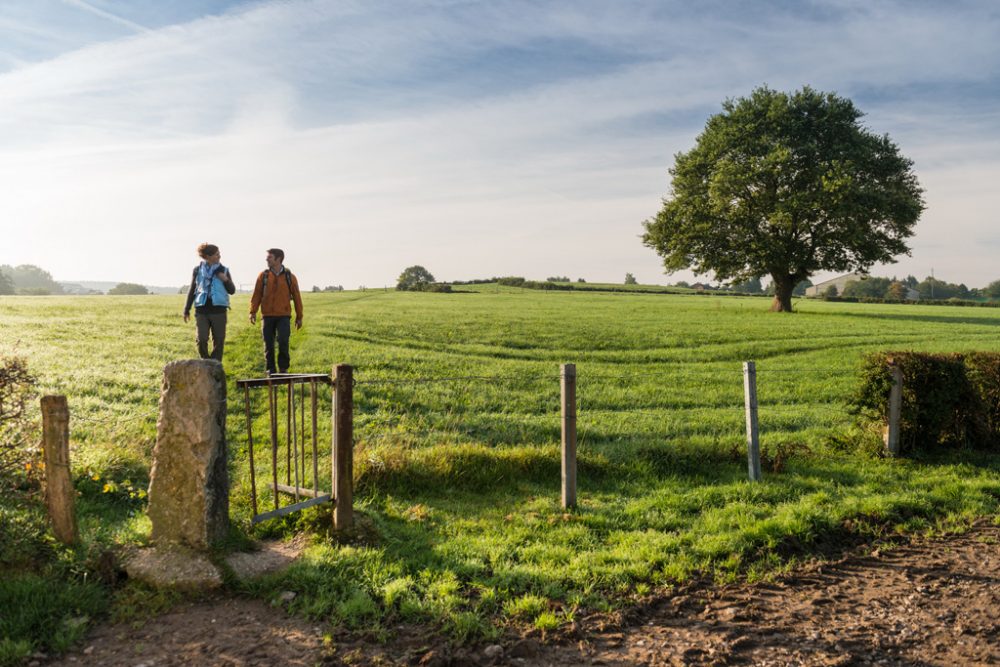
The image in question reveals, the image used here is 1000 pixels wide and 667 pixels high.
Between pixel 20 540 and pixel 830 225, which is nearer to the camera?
pixel 20 540

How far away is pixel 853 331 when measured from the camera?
32.0 meters

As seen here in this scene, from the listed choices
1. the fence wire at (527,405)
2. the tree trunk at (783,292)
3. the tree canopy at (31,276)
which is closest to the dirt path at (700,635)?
the fence wire at (527,405)

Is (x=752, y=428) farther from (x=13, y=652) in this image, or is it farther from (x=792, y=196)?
(x=792, y=196)

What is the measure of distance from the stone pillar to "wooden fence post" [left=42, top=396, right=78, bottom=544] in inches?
30.4

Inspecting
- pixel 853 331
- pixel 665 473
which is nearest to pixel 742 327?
pixel 853 331

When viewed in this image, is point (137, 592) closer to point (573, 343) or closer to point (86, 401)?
point (86, 401)

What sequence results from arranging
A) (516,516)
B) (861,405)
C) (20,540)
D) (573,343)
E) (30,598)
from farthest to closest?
1. (573,343)
2. (861,405)
3. (516,516)
4. (20,540)
5. (30,598)

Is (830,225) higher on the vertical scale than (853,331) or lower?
higher

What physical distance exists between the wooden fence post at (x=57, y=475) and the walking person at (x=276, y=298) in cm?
771

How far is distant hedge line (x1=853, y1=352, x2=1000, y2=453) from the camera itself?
10781mm

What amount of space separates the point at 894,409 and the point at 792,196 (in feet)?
107

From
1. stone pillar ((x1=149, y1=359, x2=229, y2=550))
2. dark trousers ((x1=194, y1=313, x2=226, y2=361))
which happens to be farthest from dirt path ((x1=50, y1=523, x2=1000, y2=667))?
dark trousers ((x1=194, y1=313, x2=226, y2=361))

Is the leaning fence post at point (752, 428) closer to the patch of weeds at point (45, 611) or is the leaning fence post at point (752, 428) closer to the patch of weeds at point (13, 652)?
the patch of weeds at point (45, 611)

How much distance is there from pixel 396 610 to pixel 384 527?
6.10 feet
